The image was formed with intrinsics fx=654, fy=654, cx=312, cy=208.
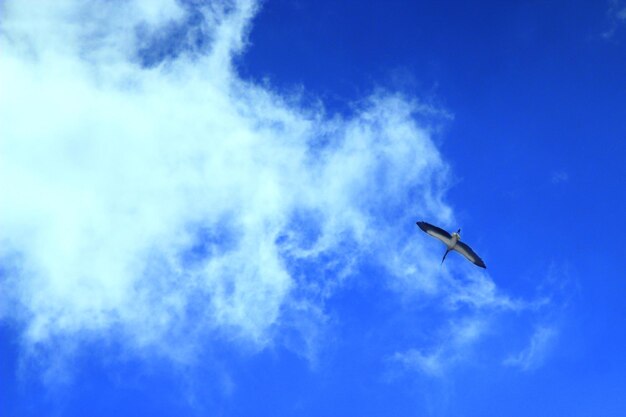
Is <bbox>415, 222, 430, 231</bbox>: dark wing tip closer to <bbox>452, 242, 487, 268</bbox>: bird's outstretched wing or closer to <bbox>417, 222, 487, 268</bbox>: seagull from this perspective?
<bbox>417, 222, 487, 268</bbox>: seagull

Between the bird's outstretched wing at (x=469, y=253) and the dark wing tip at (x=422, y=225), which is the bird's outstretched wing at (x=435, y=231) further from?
the bird's outstretched wing at (x=469, y=253)

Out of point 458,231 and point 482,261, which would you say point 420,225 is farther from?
point 482,261

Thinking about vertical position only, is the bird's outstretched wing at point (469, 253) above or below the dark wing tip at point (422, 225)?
below

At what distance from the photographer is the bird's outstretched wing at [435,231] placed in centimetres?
7181

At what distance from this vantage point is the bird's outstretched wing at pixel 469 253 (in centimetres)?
7356

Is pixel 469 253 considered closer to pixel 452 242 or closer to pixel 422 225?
pixel 452 242

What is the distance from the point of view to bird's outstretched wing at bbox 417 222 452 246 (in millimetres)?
71812

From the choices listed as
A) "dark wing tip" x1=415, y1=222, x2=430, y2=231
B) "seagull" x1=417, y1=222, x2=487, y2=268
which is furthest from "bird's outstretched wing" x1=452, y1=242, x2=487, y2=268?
"dark wing tip" x1=415, y1=222, x2=430, y2=231

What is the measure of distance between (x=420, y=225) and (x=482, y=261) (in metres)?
8.83

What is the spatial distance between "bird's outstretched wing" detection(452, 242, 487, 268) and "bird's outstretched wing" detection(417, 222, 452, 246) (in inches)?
73.4

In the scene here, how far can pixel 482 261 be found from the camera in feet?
244

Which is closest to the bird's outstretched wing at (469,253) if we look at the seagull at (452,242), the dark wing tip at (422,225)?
the seagull at (452,242)

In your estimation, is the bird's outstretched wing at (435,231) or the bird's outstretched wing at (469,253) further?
the bird's outstretched wing at (469,253)

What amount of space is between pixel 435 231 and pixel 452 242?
253 centimetres
